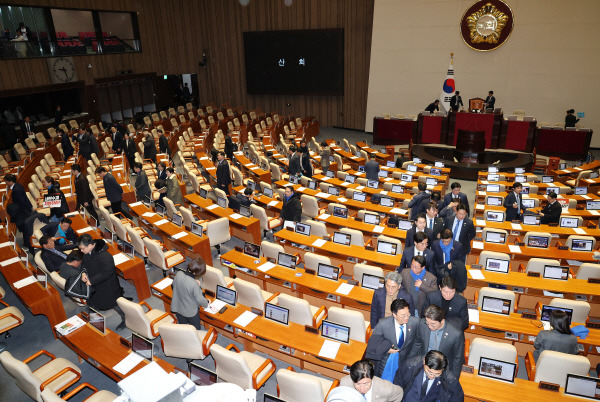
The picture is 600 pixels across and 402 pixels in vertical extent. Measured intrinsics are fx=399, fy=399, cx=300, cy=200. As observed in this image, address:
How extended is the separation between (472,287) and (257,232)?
14.1 feet

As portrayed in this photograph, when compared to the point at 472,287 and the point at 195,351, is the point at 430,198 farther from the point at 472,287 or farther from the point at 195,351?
the point at 195,351

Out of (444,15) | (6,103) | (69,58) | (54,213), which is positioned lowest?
(54,213)

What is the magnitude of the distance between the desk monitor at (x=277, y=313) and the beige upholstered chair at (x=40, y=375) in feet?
7.64

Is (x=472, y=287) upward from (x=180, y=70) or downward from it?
downward

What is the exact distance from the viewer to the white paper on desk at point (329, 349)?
460cm

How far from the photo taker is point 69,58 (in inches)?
723

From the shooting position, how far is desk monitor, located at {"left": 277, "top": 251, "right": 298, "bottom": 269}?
658 centimetres

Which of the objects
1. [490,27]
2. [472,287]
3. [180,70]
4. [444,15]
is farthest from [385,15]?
[472,287]

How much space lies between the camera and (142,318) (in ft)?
17.0

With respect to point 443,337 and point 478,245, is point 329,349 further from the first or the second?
point 478,245

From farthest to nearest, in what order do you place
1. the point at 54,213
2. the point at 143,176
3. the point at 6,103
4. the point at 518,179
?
the point at 6,103 → the point at 518,179 → the point at 143,176 → the point at 54,213

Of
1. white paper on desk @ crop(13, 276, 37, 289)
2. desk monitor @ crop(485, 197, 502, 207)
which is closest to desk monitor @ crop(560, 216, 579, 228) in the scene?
desk monitor @ crop(485, 197, 502, 207)

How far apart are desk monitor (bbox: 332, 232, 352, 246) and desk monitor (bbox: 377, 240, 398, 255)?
1.92 ft

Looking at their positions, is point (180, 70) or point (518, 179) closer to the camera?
point (518, 179)
